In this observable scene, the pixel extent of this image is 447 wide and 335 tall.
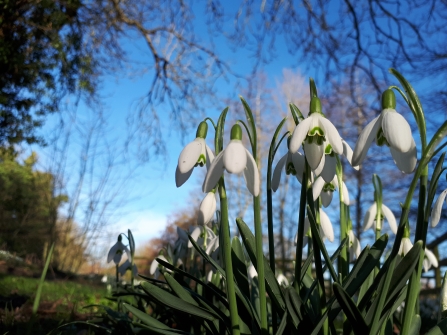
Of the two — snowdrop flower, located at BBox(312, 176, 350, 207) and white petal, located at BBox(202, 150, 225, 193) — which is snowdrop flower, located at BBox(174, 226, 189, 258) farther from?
white petal, located at BBox(202, 150, 225, 193)

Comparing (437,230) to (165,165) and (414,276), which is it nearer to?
(165,165)

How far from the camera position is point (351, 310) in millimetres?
1004

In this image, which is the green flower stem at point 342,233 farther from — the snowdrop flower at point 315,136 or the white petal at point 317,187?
the snowdrop flower at point 315,136

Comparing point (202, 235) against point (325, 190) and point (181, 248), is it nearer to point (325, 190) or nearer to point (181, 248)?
point (181, 248)

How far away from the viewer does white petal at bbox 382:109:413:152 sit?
90 centimetres

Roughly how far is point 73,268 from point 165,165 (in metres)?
4.28

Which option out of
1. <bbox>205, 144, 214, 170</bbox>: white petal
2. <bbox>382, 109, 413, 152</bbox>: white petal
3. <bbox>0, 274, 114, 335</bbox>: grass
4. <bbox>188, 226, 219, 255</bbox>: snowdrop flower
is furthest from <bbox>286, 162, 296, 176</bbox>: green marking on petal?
<bbox>0, 274, 114, 335</bbox>: grass

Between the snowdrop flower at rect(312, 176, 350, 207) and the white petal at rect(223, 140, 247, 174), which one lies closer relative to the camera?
the white petal at rect(223, 140, 247, 174)

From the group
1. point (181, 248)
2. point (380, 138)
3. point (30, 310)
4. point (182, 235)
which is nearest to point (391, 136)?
point (380, 138)

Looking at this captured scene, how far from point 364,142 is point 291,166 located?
33 cm

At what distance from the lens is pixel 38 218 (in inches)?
434

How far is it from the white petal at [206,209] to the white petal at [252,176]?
0.21 meters

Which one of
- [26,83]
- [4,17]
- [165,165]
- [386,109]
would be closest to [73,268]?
[165,165]

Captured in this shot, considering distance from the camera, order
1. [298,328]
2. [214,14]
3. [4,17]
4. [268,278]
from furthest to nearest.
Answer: [214,14] < [4,17] < [268,278] < [298,328]
